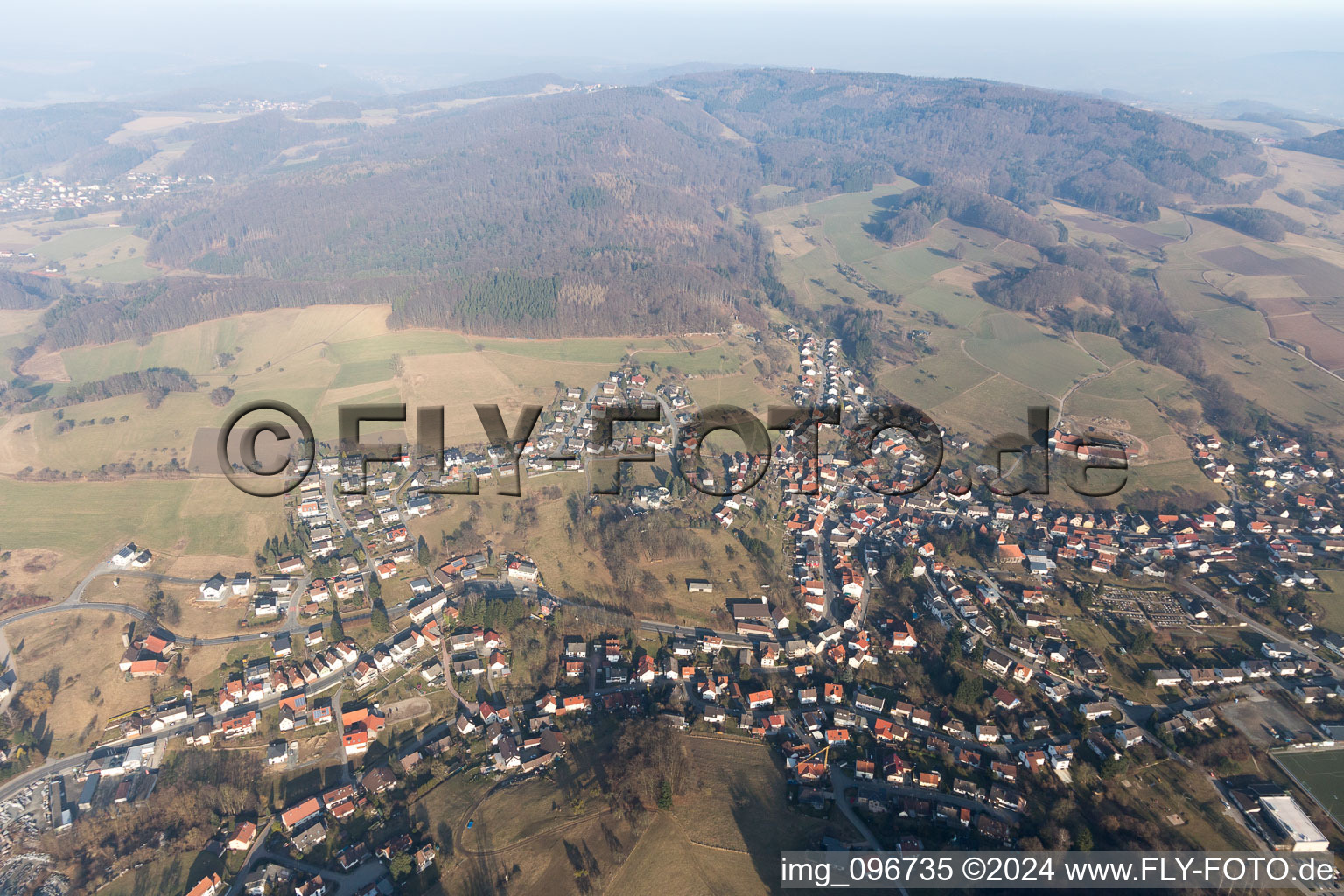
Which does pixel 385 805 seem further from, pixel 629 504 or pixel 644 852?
pixel 629 504

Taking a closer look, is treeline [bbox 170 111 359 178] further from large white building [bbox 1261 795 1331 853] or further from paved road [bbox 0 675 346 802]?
large white building [bbox 1261 795 1331 853]

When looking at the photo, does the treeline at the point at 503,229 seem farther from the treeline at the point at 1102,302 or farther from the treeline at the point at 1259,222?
the treeline at the point at 1259,222

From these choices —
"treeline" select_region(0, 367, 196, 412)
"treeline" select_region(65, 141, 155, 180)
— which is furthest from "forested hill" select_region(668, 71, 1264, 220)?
"treeline" select_region(65, 141, 155, 180)

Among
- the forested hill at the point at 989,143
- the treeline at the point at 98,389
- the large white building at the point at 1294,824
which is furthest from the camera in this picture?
the forested hill at the point at 989,143

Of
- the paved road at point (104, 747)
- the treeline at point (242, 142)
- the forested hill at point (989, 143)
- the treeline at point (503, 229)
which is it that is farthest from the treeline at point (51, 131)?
the paved road at point (104, 747)

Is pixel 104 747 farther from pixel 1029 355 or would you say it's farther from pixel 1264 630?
pixel 1029 355

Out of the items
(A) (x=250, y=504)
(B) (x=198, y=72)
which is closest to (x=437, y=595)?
(A) (x=250, y=504)
